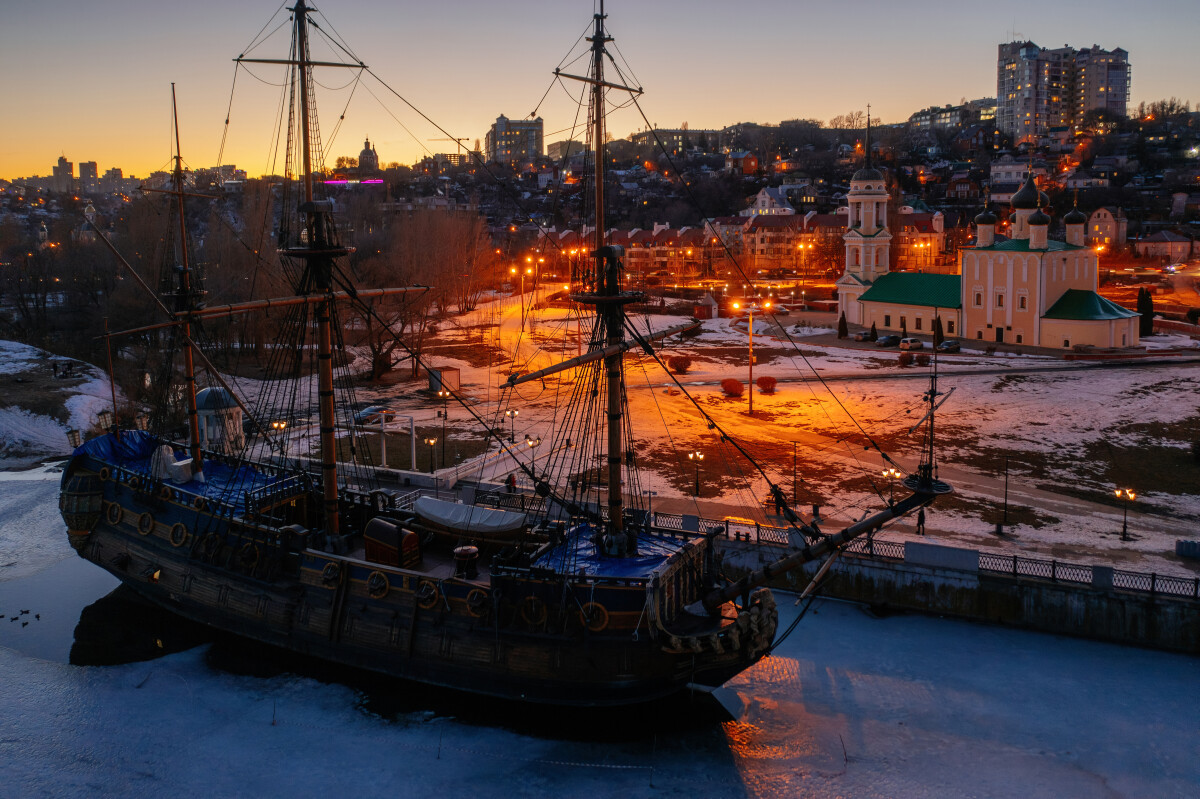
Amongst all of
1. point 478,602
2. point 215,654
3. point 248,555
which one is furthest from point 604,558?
point 215,654

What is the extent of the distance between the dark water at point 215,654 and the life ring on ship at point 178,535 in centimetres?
213

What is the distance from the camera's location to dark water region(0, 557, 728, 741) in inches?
645

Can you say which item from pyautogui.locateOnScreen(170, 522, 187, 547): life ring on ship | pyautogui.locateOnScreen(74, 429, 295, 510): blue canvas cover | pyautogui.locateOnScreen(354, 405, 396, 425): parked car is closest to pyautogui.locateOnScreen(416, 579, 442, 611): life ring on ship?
pyautogui.locateOnScreen(74, 429, 295, 510): blue canvas cover

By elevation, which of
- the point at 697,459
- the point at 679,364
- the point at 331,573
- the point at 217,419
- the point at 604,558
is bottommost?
the point at 331,573

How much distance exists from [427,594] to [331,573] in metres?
2.47

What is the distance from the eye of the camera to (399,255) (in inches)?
2377

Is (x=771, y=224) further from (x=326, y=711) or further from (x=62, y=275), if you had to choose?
(x=326, y=711)

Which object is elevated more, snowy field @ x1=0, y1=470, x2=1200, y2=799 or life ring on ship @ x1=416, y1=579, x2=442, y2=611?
life ring on ship @ x1=416, y1=579, x2=442, y2=611

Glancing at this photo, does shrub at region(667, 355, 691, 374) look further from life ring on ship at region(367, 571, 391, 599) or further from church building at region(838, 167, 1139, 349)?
life ring on ship at region(367, 571, 391, 599)

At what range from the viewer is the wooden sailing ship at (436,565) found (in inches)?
627

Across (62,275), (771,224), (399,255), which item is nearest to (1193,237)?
(771,224)

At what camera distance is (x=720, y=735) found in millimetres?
15664

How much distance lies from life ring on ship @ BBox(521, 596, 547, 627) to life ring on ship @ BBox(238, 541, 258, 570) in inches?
265

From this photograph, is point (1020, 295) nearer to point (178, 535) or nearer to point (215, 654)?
point (178, 535)
